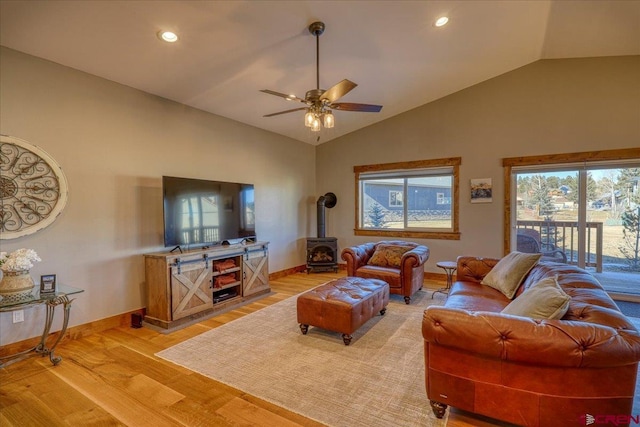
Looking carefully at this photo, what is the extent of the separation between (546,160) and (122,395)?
6256 mm

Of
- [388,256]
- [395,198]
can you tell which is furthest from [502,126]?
[388,256]

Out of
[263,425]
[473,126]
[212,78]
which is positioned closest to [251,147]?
[212,78]

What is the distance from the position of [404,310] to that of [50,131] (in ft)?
15.3

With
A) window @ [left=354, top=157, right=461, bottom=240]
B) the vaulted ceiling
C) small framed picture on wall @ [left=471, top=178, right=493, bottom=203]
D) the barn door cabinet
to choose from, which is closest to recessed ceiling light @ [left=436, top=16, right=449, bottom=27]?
the vaulted ceiling

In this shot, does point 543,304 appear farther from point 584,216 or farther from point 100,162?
point 100,162

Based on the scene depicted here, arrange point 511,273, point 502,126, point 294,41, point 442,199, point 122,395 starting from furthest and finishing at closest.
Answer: point 442,199 < point 502,126 < point 294,41 < point 511,273 < point 122,395

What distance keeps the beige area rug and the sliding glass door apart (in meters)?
3.02

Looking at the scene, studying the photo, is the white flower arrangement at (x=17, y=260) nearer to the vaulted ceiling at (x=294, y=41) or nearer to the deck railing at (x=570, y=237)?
the vaulted ceiling at (x=294, y=41)

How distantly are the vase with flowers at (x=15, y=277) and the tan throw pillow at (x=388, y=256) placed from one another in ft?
13.2

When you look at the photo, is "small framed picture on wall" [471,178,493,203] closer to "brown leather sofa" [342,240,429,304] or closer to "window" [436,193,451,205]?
"window" [436,193,451,205]

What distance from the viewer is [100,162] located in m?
3.40

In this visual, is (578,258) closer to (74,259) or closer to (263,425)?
(263,425)

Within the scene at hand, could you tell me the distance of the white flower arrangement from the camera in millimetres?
2494

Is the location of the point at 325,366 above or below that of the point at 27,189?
below
